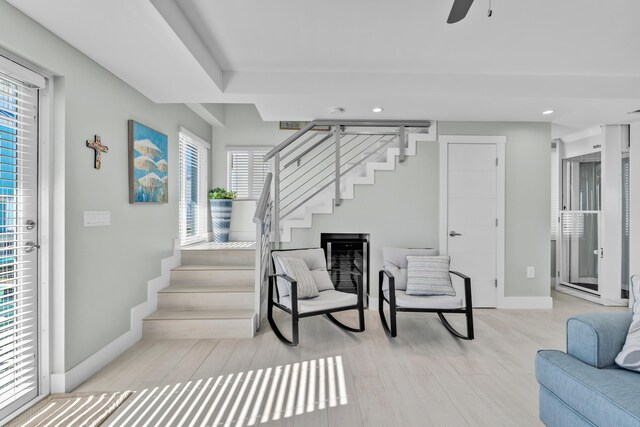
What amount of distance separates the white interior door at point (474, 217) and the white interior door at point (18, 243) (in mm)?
4074

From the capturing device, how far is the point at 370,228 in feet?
14.8

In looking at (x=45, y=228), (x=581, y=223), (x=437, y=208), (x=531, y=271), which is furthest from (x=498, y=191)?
(x=45, y=228)

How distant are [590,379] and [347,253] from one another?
313 centimetres

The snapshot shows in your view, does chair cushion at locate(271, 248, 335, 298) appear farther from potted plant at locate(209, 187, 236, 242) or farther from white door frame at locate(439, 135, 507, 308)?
potted plant at locate(209, 187, 236, 242)

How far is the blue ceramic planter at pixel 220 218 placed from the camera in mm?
5285

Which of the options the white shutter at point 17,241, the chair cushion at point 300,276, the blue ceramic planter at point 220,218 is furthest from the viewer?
the blue ceramic planter at point 220,218

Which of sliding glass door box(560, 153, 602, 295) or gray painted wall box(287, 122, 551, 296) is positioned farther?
sliding glass door box(560, 153, 602, 295)

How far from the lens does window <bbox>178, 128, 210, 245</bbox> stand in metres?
4.68

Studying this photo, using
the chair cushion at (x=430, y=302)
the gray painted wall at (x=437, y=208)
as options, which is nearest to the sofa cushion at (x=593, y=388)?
the chair cushion at (x=430, y=302)

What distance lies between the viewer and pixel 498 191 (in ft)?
14.9

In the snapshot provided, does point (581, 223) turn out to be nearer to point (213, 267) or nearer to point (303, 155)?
point (303, 155)

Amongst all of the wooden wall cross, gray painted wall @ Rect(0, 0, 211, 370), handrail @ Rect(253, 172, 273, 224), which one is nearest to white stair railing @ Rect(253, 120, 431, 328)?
handrail @ Rect(253, 172, 273, 224)

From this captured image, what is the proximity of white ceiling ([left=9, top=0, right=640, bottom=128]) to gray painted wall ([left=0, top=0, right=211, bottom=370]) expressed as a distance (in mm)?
132

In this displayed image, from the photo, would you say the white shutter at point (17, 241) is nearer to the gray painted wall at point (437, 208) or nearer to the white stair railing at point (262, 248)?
the white stair railing at point (262, 248)
